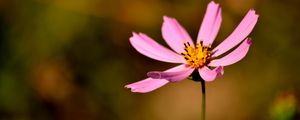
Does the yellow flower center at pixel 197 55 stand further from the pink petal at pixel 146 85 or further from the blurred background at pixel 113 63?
the blurred background at pixel 113 63

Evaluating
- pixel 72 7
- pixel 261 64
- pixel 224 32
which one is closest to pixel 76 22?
pixel 72 7

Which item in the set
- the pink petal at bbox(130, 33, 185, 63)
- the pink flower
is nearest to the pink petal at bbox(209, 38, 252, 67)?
the pink flower

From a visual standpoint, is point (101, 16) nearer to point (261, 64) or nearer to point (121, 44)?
point (121, 44)

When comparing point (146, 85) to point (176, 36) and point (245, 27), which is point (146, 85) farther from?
point (176, 36)

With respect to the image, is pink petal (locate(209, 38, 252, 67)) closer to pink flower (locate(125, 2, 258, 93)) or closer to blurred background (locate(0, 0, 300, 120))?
pink flower (locate(125, 2, 258, 93))

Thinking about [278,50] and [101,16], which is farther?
[101,16]

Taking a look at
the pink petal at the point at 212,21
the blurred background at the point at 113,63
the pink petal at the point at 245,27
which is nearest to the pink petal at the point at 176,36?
the pink petal at the point at 212,21
